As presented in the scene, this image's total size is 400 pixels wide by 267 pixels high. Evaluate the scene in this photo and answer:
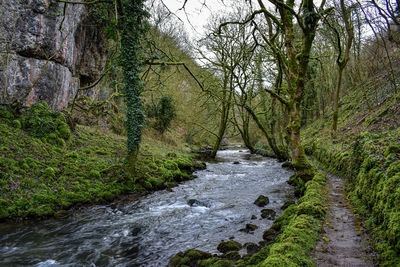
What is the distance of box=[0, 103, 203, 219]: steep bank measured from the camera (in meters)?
7.25

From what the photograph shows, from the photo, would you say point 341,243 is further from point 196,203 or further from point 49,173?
point 49,173

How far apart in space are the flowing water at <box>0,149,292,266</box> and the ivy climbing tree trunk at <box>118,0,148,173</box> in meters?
2.49

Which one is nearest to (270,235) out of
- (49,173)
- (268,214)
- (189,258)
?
(268,214)

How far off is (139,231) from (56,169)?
4418 millimetres

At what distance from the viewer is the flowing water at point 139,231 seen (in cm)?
515

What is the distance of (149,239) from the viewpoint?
19.6ft

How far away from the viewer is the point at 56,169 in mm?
8734

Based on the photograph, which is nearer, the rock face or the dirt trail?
the dirt trail

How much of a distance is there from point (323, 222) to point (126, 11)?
9.27m

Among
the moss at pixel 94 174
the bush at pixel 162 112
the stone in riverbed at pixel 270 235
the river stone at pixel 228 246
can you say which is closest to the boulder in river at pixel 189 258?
the river stone at pixel 228 246

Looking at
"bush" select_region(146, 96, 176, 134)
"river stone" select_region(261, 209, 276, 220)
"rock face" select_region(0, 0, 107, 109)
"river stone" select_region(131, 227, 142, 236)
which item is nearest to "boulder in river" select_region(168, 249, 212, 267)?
"river stone" select_region(131, 227, 142, 236)

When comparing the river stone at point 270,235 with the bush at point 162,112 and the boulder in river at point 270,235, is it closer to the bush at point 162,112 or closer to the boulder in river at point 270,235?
the boulder in river at point 270,235

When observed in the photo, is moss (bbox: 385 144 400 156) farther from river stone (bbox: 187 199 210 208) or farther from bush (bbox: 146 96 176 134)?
bush (bbox: 146 96 176 134)

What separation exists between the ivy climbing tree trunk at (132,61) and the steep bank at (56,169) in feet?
4.33
